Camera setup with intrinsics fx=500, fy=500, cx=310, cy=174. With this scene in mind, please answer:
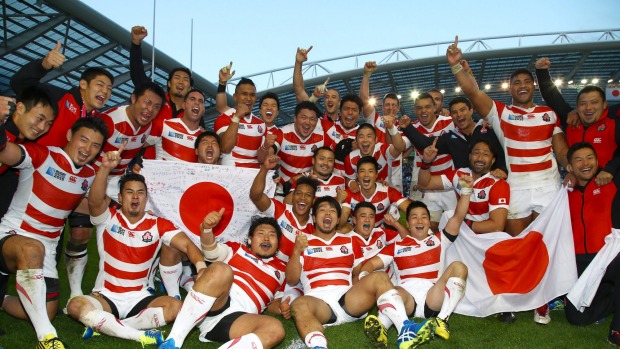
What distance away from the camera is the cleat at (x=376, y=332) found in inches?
159

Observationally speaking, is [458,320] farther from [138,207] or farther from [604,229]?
[138,207]

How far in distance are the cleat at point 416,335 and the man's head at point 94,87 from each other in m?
3.76

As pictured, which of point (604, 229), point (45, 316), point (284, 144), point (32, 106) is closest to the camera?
point (45, 316)

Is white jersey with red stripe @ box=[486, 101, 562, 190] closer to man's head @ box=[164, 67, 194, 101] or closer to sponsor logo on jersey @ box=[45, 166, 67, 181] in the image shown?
man's head @ box=[164, 67, 194, 101]

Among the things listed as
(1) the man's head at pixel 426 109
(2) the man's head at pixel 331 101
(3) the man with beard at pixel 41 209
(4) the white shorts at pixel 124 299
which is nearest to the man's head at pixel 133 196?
(3) the man with beard at pixel 41 209

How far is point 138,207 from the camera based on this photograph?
4.70 metres

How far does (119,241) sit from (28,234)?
75 centimetres

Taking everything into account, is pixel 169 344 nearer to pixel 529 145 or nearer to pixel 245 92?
pixel 245 92

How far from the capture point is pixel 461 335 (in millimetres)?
Answer: 4562

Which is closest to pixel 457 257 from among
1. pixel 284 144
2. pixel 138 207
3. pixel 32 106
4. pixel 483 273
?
pixel 483 273

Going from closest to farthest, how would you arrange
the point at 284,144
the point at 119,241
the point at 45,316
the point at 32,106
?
1. the point at 45,316
2. the point at 32,106
3. the point at 119,241
4. the point at 284,144

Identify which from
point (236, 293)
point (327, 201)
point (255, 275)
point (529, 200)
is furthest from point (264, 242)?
point (529, 200)

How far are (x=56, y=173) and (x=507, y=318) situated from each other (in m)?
4.51

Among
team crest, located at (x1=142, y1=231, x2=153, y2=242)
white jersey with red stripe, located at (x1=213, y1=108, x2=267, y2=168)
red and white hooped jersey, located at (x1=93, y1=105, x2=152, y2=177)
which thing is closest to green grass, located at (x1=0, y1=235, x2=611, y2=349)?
team crest, located at (x1=142, y1=231, x2=153, y2=242)
